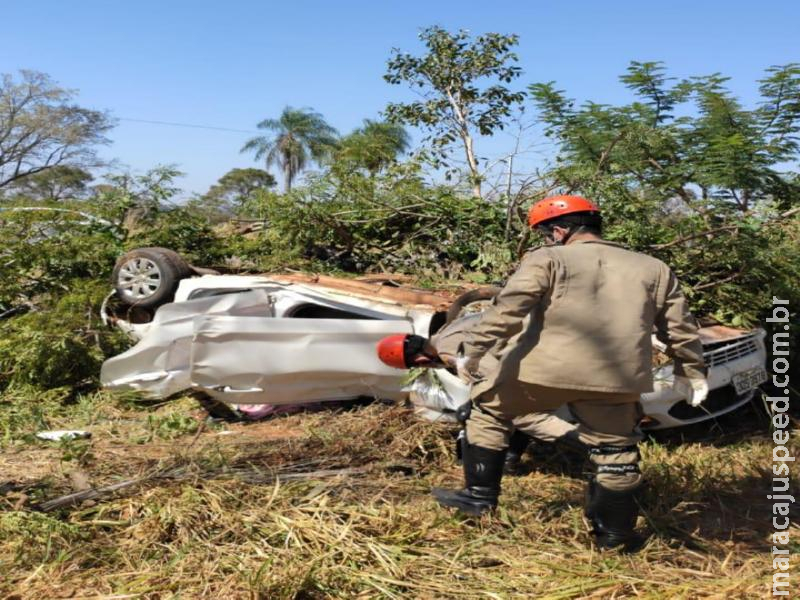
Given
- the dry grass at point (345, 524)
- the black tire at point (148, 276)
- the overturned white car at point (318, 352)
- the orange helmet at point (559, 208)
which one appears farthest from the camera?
the black tire at point (148, 276)

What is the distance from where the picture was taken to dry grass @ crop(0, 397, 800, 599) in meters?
2.76

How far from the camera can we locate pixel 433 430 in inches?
177

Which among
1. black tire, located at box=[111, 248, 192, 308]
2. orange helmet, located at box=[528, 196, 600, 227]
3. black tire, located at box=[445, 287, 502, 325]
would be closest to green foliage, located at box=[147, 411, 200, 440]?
black tire, located at box=[111, 248, 192, 308]

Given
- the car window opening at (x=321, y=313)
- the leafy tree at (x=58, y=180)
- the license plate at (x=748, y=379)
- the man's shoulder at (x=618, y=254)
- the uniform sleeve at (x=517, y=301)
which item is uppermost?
the leafy tree at (x=58, y=180)

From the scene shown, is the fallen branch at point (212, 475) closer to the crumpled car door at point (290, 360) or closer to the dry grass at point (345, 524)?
the dry grass at point (345, 524)

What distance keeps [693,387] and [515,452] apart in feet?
3.88

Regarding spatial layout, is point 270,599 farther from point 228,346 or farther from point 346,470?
point 228,346

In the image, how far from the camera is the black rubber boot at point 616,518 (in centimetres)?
316

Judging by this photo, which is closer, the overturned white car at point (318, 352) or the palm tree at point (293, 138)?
the overturned white car at point (318, 352)

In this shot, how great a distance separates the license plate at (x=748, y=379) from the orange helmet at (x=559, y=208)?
203cm

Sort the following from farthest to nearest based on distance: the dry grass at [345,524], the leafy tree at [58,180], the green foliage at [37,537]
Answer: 1. the leafy tree at [58,180]
2. the green foliage at [37,537]
3. the dry grass at [345,524]

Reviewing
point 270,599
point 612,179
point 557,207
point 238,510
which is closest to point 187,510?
point 238,510

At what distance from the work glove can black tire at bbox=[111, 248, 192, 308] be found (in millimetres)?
3944

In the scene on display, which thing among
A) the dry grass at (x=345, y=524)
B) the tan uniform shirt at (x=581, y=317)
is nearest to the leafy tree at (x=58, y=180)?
the dry grass at (x=345, y=524)
